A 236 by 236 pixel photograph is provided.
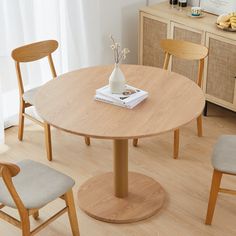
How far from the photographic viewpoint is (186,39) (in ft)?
14.1

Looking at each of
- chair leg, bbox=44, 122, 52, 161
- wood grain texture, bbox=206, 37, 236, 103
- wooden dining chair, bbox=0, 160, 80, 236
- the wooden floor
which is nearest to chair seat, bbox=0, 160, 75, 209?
wooden dining chair, bbox=0, 160, 80, 236

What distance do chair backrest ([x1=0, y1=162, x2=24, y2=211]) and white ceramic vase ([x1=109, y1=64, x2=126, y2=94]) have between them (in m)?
0.84

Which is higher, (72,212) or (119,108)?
(119,108)

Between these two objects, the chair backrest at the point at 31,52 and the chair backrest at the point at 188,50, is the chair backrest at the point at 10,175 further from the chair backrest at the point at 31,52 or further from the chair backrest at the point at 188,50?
the chair backrest at the point at 188,50

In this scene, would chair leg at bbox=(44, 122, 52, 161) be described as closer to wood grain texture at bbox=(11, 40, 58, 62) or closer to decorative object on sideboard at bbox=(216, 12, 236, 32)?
wood grain texture at bbox=(11, 40, 58, 62)

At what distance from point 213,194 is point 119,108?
747 millimetres

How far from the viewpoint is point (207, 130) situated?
13.9 ft

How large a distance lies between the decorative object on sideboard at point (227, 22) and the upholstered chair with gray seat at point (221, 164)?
115 centimetres

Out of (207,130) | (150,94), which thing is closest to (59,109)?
(150,94)

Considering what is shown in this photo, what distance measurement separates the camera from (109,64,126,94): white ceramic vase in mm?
3017

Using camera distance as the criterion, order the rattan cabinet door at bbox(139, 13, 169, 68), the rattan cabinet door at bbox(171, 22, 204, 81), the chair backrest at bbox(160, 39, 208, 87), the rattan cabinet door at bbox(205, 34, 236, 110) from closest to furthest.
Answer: the chair backrest at bbox(160, 39, 208, 87) → the rattan cabinet door at bbox(205, 34, 236, 110) → the rattan cabinet door at bbox(171, 22, 204, 81) → the rattan cabinet door at bbox(139, 13, 169, 68)

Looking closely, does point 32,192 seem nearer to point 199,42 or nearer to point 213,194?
point 213,194

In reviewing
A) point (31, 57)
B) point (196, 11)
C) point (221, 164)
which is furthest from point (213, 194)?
point (196, 11)

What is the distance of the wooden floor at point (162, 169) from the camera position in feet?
10.3
